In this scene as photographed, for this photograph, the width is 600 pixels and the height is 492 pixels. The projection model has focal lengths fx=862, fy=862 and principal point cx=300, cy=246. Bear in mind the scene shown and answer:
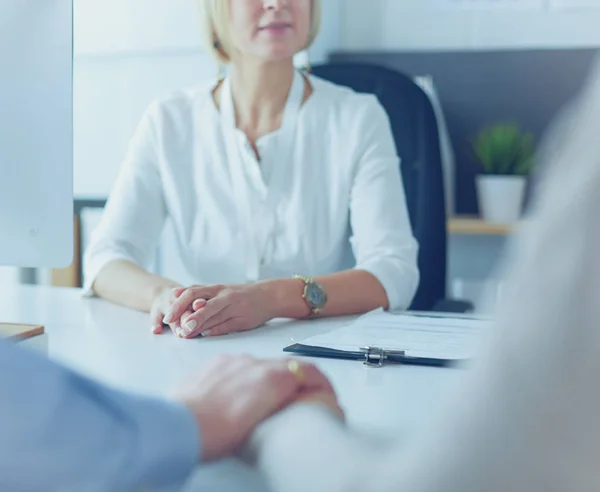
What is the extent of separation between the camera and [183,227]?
1811mm

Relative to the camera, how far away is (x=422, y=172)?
193 cm

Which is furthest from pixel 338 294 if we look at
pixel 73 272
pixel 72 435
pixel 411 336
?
pixel 73 272

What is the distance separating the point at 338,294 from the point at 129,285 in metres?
0.36

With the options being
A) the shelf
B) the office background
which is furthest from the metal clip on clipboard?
the office background

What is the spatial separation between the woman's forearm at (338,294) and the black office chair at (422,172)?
16.7 inches

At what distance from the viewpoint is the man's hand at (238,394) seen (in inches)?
24.3

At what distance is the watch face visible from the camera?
1344 millimetres

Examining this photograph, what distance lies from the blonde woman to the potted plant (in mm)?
880

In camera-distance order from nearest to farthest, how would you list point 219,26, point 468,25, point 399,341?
point 399,341, point 219,26, point 468,25

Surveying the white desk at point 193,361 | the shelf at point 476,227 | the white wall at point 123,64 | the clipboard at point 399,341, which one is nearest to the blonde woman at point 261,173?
the white desk at point 193,361

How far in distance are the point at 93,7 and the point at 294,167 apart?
154 centimetres

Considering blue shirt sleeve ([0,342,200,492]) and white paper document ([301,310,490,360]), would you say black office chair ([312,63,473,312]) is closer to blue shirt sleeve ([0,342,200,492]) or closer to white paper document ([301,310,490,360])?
white paper document ([301,310,490,360])

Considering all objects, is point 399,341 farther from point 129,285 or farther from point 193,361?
point 129,285

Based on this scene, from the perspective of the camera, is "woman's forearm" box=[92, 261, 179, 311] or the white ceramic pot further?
the white ceramic pot
